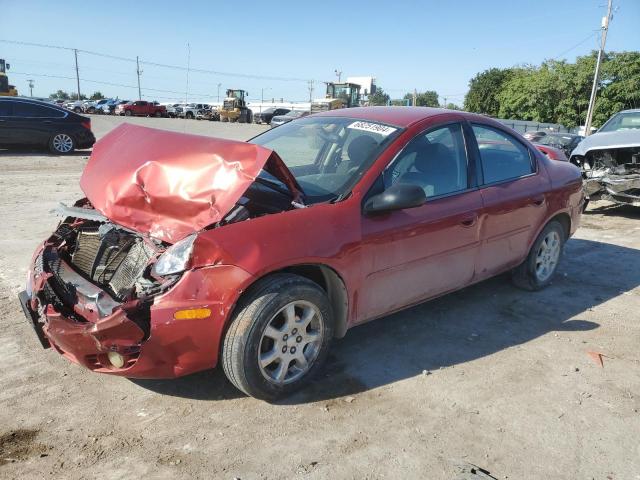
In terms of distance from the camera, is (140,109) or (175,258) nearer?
(175,258)

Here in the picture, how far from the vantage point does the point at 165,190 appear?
9.75ft

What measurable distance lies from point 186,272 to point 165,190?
2.01ft

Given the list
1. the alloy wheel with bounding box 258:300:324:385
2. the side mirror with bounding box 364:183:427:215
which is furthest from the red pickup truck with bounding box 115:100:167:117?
the alloy wheel with bounding box 258:300:324:385

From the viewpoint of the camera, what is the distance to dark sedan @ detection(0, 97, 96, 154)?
521 inches

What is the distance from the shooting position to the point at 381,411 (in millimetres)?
2922

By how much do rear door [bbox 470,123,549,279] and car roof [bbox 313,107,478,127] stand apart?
31cm

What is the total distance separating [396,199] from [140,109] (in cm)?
4931

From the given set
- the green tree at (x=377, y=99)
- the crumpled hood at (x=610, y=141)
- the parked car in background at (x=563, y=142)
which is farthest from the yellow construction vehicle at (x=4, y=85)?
the crumpled hood at (x=610, y=141)

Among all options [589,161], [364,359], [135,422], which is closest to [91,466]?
[135,422]

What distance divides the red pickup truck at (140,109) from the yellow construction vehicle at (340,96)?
16.7m

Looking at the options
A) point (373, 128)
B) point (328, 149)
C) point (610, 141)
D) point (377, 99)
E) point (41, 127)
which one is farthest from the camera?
point (377, 99)

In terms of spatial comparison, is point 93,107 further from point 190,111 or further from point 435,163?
point 435,163

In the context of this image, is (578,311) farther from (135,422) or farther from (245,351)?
(135,422)

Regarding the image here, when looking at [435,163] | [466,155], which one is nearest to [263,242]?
[435,163]
